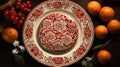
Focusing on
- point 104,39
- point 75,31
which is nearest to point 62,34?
point 75,31

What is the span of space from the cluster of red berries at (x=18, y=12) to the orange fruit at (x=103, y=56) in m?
0.30

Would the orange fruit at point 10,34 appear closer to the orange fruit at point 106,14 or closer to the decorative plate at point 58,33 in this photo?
the decorative plate at point 58,33

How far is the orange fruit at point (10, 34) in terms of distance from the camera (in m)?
1.23

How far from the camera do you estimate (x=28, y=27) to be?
4.15ft

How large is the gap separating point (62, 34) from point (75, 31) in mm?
48

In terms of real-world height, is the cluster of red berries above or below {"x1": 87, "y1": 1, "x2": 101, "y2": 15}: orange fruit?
above

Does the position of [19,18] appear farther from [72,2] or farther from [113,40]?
[113,40]

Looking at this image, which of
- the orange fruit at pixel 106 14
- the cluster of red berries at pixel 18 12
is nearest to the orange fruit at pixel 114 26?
the orange fruit at pixel 106 14

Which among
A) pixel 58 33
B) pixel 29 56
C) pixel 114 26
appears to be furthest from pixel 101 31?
pixel 29 56

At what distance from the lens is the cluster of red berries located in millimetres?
1222

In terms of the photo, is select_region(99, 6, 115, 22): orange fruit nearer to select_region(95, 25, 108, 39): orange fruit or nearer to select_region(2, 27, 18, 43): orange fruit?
select_region(95, 25, 108, 39): orange fruit

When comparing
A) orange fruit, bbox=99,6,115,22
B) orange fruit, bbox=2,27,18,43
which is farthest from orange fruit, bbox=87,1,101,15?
orange fruit, bbox=2,27,18,43

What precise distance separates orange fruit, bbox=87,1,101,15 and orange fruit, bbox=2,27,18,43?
0.28 meters

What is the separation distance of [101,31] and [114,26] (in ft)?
0.16
